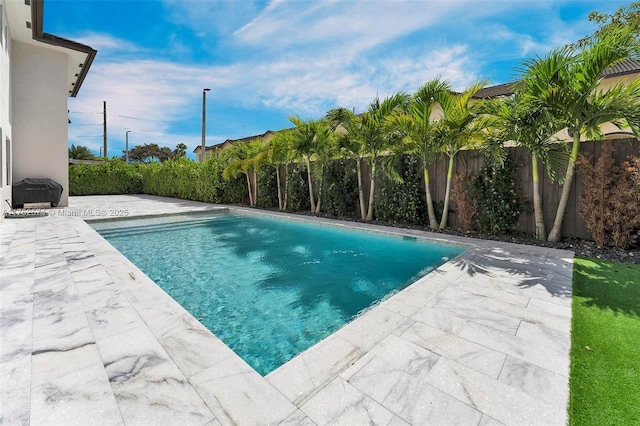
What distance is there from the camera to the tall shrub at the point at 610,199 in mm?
5895

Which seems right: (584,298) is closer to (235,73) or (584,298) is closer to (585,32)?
(585,32)

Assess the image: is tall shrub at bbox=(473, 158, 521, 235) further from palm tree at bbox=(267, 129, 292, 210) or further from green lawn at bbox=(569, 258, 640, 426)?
palm tree at bbox=(267, 129, 292, 210)

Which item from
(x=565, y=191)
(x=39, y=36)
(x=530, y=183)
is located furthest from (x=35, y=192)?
(x=565, y=191)

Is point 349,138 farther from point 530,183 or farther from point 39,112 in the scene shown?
point 39,112

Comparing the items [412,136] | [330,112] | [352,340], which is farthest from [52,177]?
[352,340]

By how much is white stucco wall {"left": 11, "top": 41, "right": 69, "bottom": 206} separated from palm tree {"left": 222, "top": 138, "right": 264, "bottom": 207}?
22.9ft

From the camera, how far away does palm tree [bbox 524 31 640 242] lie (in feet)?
18.2

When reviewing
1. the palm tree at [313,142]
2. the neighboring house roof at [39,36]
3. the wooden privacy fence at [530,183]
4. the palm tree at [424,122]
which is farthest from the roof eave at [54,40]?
the wooden privacy fence at [530,183]

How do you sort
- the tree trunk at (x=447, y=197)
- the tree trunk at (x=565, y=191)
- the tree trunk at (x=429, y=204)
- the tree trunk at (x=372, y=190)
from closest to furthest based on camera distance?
the tree trunk at (x=565, y=191) < the tree trunk at (x=447, y=197) < the tree trunk at (x=429, y=204) < the tree trunk at (x=372, y=190)

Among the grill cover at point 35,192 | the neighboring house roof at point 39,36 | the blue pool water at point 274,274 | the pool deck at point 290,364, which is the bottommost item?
the blue pool water at point 274,274

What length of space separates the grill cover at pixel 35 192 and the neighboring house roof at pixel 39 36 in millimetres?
5544

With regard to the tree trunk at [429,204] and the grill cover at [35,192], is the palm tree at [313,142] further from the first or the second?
the grill cover at [35,192]

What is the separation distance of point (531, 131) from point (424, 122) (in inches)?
97.9

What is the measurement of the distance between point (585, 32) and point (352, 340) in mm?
16688
